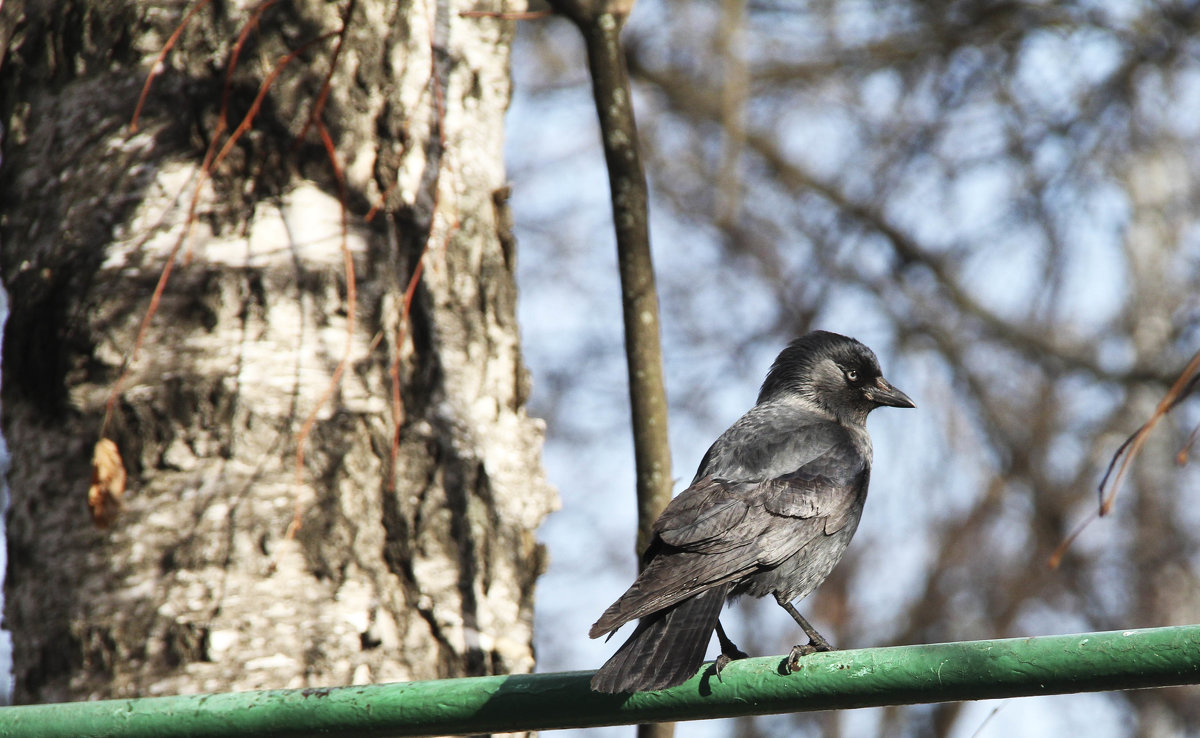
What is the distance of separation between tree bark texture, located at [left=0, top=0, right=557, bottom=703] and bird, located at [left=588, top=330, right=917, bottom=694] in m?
0.44

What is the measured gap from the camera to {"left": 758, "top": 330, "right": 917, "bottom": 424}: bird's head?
14.0 ft

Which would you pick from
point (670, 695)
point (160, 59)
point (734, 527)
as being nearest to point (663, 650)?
point (670, 695)

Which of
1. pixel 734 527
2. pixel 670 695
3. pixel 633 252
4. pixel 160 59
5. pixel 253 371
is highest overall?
pixel 160 59

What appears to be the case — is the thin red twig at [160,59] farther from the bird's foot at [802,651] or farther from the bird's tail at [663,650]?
the bird's foot at [802,651]

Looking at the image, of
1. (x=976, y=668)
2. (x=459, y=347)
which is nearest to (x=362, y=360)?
(x=459, y=347)

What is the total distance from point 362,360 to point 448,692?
1.11 m

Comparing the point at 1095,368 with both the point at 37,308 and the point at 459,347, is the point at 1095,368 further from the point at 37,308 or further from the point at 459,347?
the point at 37,308

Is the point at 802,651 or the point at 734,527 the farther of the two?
the point at 734,527

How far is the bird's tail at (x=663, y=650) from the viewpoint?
1966 millimetres

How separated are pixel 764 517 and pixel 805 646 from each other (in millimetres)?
619

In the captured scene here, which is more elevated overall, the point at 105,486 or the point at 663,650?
the point at 105,486

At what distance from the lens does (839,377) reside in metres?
4.31

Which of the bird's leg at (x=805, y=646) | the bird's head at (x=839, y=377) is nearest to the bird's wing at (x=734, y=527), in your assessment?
the bird's leg at (x=805, y=646)

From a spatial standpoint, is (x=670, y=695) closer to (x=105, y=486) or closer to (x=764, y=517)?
(x=764, y=517)
